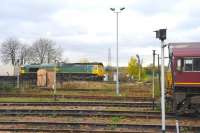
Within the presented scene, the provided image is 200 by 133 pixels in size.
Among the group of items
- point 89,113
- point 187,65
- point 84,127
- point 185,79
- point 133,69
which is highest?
point 133,69

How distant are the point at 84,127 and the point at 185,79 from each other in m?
5.43

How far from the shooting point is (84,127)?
1562 centimetres

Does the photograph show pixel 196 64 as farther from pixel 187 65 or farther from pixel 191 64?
pixel 187 65

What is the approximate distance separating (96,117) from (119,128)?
10.5 ft

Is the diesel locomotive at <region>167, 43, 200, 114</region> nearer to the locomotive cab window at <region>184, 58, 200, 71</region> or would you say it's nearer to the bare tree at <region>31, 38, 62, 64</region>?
the locomotive cab window at <region>184, 58, 200, 71</region>

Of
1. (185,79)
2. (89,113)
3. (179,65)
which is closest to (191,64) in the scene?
(179,65)

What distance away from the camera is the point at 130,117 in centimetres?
1806

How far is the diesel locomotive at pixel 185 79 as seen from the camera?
17.9m

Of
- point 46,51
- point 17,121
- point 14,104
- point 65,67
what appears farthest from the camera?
point 46,51

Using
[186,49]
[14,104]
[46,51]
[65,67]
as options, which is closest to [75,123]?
[186,49]

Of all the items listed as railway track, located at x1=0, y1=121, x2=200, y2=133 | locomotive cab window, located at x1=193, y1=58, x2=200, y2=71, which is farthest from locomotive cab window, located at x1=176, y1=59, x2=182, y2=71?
railway track, located at x1=0, y1=121, x2=200, y2=133

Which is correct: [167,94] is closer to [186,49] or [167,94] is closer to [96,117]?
[186,49]

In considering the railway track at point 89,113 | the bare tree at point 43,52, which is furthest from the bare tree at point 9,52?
the railway track at point 89,113

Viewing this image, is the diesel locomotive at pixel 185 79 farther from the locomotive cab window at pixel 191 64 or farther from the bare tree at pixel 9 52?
the bare tree at pixel 9 52
